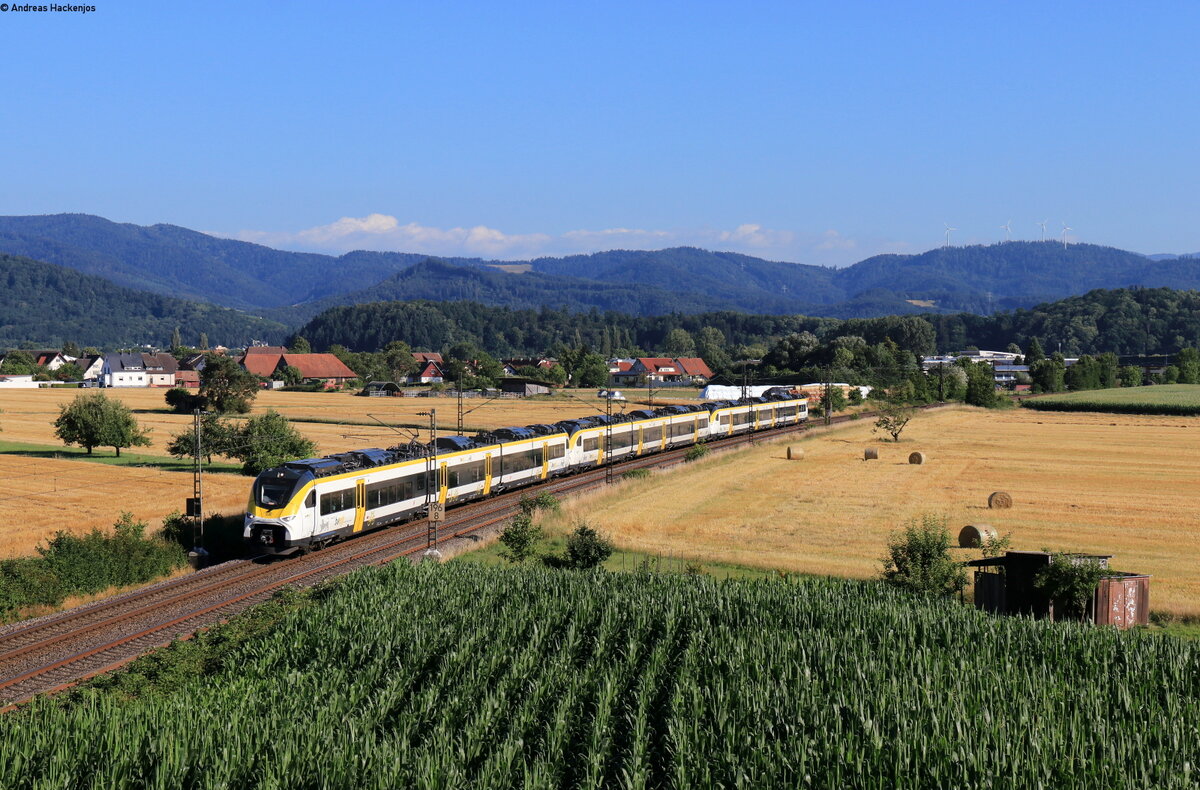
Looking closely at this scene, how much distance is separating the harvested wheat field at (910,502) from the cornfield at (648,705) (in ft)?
44.4

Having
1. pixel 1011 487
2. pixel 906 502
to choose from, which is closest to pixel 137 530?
pixel 906 502

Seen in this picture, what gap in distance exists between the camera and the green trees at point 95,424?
78.8 metres

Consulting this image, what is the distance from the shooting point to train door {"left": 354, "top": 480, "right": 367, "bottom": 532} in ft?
143

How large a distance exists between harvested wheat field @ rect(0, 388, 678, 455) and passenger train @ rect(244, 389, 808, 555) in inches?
909

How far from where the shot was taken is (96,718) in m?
18.3

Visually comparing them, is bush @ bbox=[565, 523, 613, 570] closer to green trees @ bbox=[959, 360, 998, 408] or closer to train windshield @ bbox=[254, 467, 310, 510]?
train windshield @ bbox=[254, 467, 310, 510]

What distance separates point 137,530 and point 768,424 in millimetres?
75230

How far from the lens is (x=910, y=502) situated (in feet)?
191

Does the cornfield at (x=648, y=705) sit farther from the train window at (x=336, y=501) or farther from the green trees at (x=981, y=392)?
the green trees at (x=981, y=392)

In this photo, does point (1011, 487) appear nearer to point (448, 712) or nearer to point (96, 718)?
point (448, 712)

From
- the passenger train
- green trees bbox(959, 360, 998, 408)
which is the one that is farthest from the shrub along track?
green trees bbox(959, 360, 998, 408)

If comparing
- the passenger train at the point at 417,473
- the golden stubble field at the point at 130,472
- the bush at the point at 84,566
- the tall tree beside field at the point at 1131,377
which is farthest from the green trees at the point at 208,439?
the tall tree beside field at the point at 1131,377

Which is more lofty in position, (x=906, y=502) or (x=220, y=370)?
(x=220, y=370)

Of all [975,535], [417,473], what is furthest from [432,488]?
[975,535]
